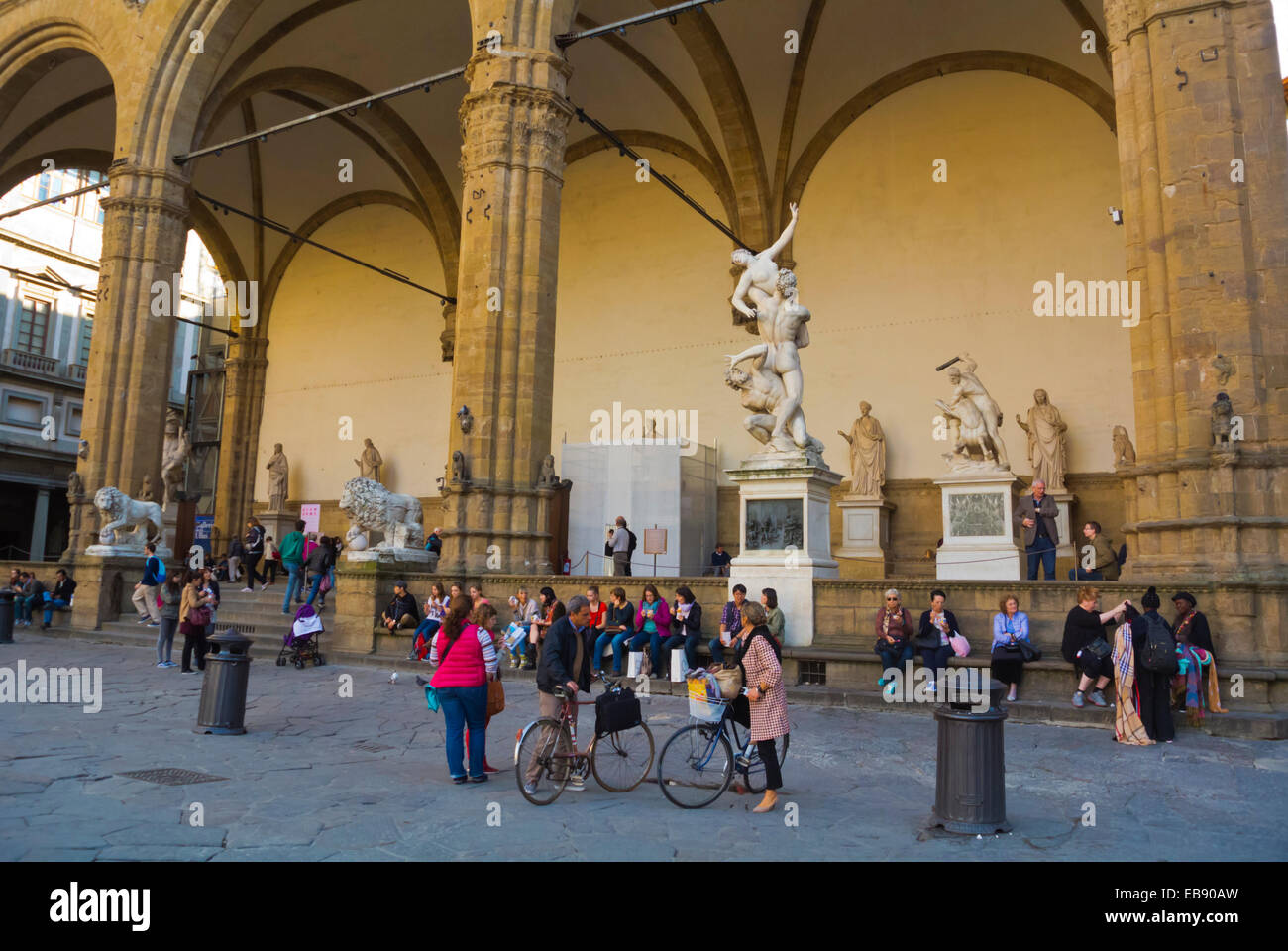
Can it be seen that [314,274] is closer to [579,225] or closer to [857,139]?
[579,225]

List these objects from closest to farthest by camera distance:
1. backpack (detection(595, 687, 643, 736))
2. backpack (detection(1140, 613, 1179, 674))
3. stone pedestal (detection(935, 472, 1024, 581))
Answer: backpack (detection(595, 687, 643, 736)) → backpack (detection(1140, 613, 1179, 674)) → stone pedestal (detection(935, 472, 1024, 581))

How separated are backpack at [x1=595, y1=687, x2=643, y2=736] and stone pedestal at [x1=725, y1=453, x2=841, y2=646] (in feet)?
14.1

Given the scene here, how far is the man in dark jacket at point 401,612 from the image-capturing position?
11312 millimetres

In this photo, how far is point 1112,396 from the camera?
15812 millimetres

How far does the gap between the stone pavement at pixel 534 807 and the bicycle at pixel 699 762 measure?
113 mm

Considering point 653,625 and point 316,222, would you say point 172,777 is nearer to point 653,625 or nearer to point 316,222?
point 653,625

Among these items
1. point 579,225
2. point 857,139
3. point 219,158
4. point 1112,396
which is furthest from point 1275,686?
point 219,158

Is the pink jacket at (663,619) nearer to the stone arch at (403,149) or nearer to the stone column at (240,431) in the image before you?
the stone arch at (403,149)

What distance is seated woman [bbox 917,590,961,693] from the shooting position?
841 cm

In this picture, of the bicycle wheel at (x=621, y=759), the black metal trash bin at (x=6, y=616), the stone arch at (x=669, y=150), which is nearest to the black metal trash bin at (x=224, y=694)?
the bicycle wheel at (x=621, y=759)

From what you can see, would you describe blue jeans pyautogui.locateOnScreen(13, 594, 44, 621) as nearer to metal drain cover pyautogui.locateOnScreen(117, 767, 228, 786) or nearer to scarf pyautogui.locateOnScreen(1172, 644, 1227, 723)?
metal drain cover pyautogui.locateOnScreen(117, 767, 228, 786)

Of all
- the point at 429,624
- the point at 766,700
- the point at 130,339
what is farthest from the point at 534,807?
the point at 130,339

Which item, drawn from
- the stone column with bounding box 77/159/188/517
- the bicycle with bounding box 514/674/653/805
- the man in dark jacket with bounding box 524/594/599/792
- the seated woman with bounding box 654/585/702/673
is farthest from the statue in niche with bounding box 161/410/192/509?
the bicycle with bounding box 514/674/653/805

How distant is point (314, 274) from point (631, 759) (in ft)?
76.3
